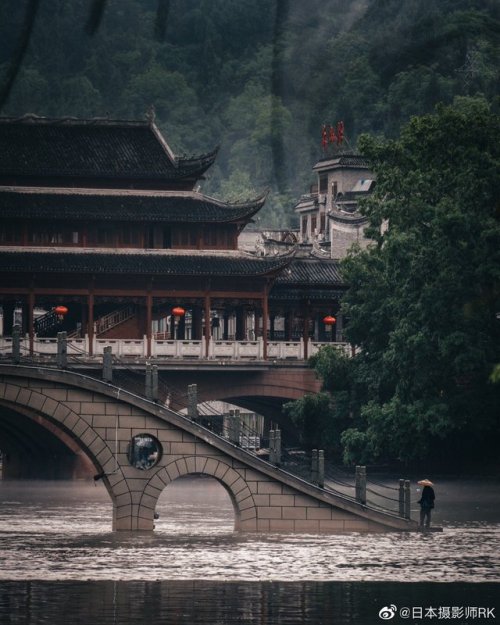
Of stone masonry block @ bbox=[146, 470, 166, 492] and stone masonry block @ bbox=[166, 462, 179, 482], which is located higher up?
stone masonry block @ bbox=[166, 462, 179, 482]

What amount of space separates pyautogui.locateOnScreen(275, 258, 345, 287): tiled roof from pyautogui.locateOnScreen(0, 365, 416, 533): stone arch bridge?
37581mm

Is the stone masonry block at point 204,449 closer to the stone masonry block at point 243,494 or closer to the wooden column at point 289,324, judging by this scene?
the stone masonry block at point 243,494

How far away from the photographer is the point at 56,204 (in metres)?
95.7

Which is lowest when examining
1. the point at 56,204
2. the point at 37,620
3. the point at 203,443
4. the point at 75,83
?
the point at 37,620

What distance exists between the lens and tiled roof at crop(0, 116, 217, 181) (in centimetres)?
9681

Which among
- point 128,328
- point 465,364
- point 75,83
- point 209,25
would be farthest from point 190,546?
point 75,83

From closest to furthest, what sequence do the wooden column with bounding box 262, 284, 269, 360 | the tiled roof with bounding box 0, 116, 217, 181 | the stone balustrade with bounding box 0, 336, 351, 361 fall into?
1. the stone balustrade with bounding box 0, 336, 351, 361
2. the wooden column with bounding box 262, 284, 269, 360
3. the tiled roof with bounding box 0, 116, 217, 181

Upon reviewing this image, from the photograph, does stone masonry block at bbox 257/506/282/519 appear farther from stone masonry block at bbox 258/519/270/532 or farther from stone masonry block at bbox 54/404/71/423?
stone masonry block at bbox 54/404/71/423

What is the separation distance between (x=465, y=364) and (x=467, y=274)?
3.66 m

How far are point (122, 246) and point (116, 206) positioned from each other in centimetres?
198

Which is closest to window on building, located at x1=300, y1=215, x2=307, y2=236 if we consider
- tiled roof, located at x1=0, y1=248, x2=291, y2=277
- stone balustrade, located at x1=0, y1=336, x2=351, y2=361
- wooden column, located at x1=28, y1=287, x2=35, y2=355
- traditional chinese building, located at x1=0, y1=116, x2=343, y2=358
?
traditional chinese building, located at x1=0, y1=116, x2=343, y2=358

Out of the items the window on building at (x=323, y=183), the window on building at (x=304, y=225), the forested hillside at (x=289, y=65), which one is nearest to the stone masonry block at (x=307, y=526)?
the forested hillside at (x=289, y=65)

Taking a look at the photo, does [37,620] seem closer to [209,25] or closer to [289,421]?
[289,421]

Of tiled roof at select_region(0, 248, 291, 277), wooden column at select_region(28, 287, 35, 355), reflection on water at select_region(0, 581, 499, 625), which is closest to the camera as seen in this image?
reflection on water at select_region(0, 581, 499, 625)
